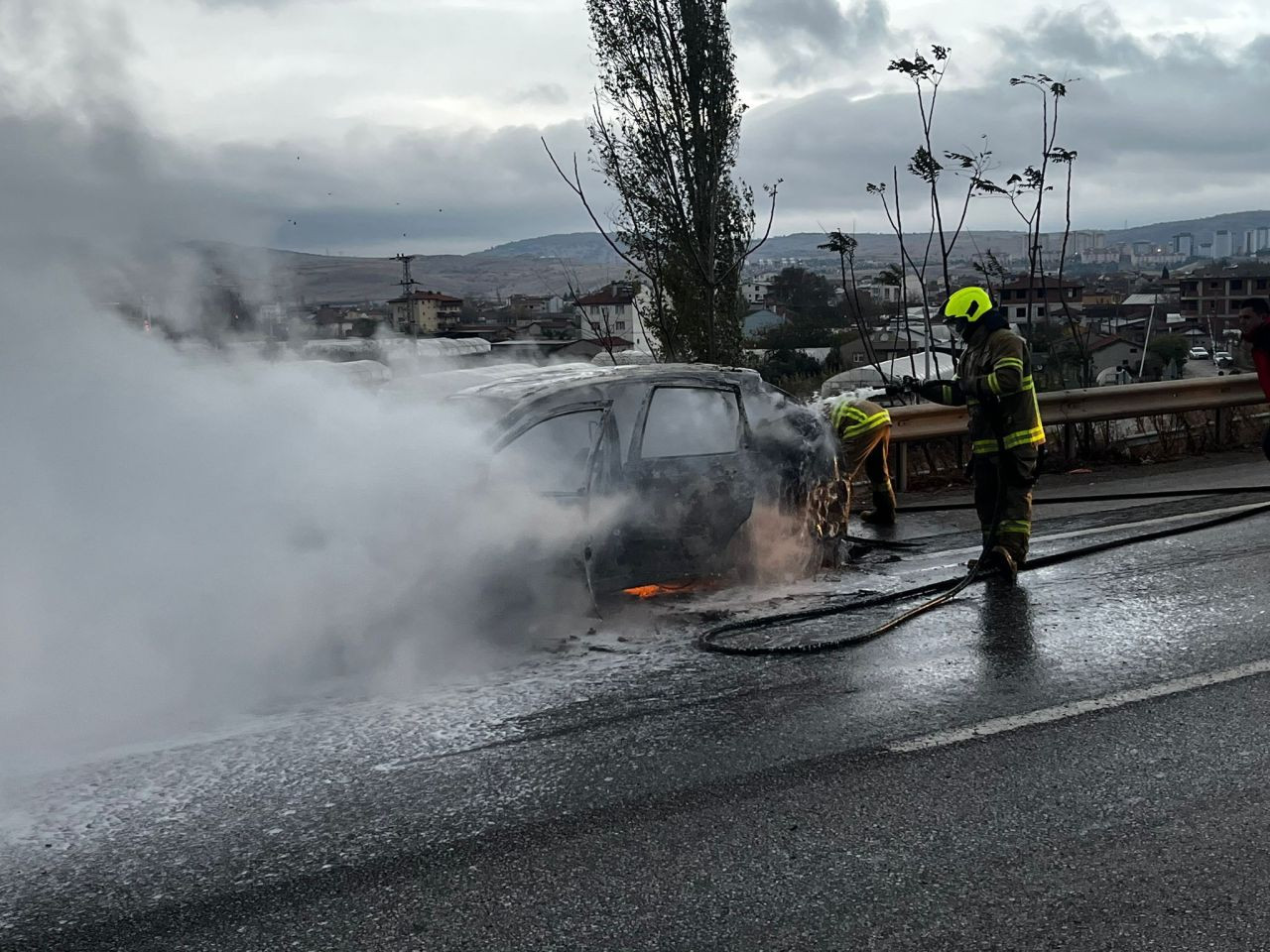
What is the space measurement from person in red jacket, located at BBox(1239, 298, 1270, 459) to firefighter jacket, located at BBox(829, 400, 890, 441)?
2.86 meters

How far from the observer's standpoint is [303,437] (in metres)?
6.41

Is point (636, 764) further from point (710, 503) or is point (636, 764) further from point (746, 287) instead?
point (746, 287)

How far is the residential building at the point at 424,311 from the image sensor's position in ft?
32.5

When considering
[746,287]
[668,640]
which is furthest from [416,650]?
[746,287]

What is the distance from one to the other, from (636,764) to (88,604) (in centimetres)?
270

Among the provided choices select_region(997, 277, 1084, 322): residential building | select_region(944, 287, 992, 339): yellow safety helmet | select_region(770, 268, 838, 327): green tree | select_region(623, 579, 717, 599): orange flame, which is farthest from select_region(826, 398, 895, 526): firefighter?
select_region(770, 268, 838, 327): green tree

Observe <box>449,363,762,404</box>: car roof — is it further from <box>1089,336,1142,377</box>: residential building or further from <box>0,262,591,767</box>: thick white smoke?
<box>1089,336,1142,377</box>: residential building

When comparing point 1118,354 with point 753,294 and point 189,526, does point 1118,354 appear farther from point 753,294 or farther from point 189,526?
point 189,526

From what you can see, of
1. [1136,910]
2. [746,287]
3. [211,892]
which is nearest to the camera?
[1136,910]

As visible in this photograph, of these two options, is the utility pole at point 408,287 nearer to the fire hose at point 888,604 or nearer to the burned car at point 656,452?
the burned car at point 656,452

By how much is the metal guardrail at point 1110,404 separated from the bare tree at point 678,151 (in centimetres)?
322

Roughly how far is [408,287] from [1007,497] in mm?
6044

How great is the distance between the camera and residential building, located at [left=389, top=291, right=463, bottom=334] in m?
9.90

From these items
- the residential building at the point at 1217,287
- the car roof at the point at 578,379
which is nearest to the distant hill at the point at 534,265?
the car roof at the point at 578,379
